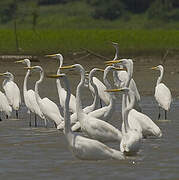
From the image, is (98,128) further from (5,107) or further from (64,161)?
(5,107)

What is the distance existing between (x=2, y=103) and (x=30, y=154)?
4773mm

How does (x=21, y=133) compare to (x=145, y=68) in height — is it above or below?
above

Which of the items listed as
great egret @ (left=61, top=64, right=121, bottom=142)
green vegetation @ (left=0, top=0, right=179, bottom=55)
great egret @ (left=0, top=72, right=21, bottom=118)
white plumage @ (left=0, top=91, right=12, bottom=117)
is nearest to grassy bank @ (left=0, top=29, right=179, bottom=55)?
green vegetation @ (left=0, top=0, right=179, bottom=55)

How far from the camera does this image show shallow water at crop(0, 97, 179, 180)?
9594mm

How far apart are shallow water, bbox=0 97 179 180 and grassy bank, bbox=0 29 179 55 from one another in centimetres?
1679

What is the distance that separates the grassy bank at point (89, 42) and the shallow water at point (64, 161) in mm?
16790

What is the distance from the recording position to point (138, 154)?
10.8 meters

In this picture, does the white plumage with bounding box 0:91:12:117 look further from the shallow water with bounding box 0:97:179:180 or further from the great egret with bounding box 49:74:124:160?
the great egret with bounding box 49:74:124:160

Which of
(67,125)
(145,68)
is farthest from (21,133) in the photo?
(145,68)

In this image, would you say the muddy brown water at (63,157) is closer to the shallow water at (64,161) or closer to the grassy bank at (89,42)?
the shallow water at (64,161)

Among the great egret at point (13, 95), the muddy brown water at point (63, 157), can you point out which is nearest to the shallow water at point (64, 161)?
the muddy brown water at point (63, 157)

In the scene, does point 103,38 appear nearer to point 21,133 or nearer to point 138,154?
point 21,133

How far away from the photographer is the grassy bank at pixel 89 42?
30.7 metres

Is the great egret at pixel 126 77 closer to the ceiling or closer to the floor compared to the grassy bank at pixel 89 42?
closer to the ceiling
